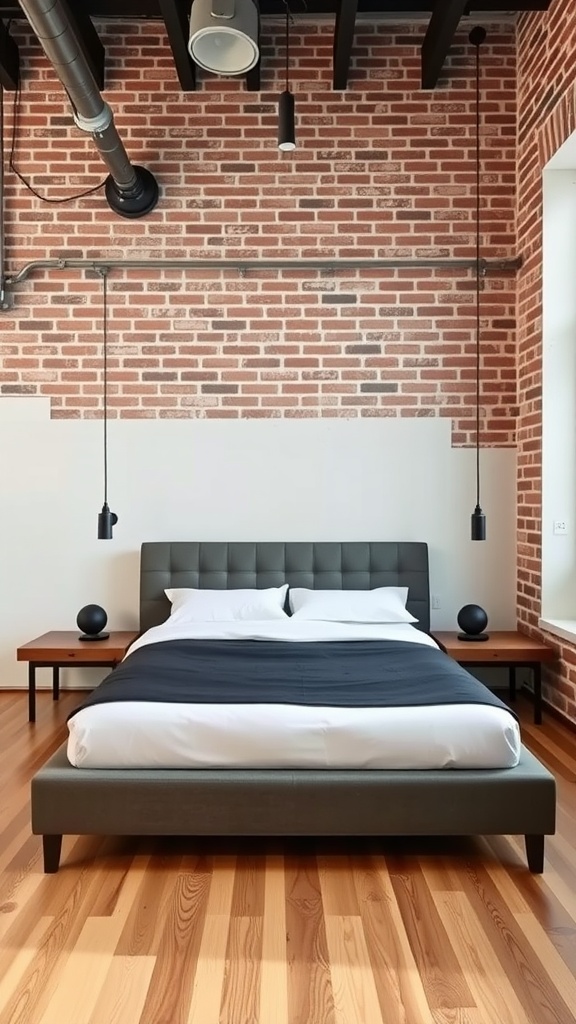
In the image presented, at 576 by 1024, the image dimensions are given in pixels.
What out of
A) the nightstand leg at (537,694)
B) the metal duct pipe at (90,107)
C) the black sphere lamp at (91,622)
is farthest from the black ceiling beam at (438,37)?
the black sphere lamp at (91,622)

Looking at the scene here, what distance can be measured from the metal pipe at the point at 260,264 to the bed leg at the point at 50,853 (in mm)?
3667

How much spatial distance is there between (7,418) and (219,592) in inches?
73.5

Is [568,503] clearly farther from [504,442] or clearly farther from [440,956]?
[440,956]

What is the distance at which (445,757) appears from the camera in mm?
2779

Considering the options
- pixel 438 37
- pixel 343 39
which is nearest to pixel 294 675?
pixel 343 39

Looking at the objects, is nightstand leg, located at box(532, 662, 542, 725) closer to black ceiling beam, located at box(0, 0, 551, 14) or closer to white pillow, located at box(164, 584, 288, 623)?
white pillow, located at box(164, 584, 288, 623)

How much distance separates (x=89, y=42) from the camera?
4.89m

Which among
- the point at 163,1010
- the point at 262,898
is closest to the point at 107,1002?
the point at 163,1010

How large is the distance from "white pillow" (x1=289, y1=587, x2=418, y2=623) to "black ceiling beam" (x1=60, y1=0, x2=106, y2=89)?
3.35m

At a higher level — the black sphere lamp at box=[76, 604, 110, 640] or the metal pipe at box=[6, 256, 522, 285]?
the metal pipe at box=[6, 256, 522, 285]

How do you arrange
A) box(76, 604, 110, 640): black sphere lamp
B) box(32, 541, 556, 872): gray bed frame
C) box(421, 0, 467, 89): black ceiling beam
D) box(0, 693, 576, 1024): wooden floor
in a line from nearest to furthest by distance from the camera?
box(0, 693, 576, 1024): wooden floor, box(32, 541, 556, 872): gray bed frame, box(421, 0, 467, 89): black ceiling beam, box(76, 604, 110, 640): black sphere lamp

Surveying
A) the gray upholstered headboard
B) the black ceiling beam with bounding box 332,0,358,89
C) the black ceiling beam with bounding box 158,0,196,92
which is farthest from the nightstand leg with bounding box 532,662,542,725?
the black ceiling beam with bounding box 158,0,196,92

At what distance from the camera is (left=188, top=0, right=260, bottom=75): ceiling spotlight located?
11.1 feet

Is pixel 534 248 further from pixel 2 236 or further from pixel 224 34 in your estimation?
pixel 2 236
